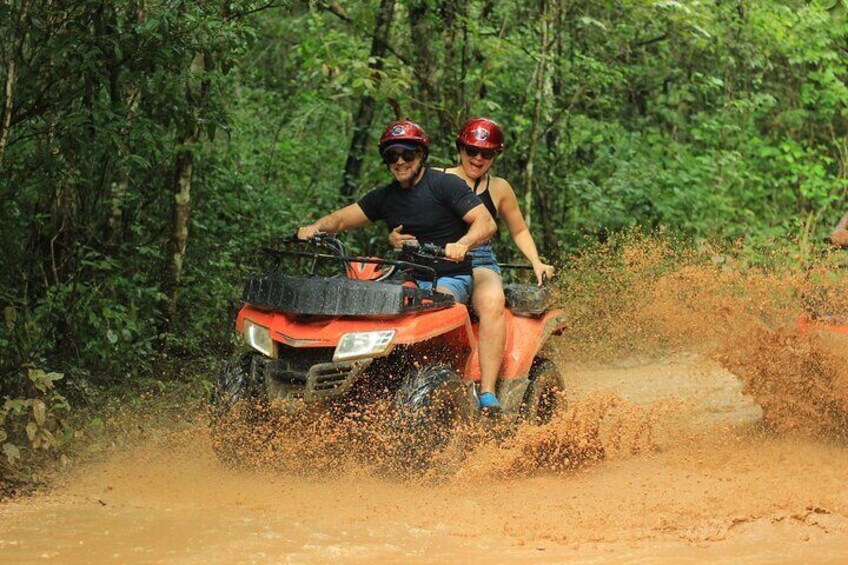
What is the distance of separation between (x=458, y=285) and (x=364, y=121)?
639 centimetres

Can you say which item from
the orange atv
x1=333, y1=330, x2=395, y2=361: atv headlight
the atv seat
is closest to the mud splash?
the orange atv

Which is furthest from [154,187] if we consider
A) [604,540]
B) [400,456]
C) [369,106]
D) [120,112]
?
[604,540]

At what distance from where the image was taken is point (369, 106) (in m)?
13.0

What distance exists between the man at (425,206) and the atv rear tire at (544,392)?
77 cm

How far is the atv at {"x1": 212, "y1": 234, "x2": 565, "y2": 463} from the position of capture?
6.11m

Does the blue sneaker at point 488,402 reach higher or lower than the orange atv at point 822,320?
lower

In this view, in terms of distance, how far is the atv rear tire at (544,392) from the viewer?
733 cm

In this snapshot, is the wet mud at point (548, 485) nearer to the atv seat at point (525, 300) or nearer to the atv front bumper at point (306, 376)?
the atv front bumper at point (306, 376)

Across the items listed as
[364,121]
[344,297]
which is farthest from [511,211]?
[364,121]

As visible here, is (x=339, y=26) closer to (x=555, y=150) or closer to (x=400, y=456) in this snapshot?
(x=555, y=150)

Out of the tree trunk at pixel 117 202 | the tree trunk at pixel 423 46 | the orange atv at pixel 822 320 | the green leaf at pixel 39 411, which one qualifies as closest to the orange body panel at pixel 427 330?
the green leaf at pixel 39 411

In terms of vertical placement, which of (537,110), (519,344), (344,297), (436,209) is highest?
(436,209)

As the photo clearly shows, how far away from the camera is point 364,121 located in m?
13.0

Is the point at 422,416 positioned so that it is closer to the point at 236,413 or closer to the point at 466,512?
the point at 466,512
